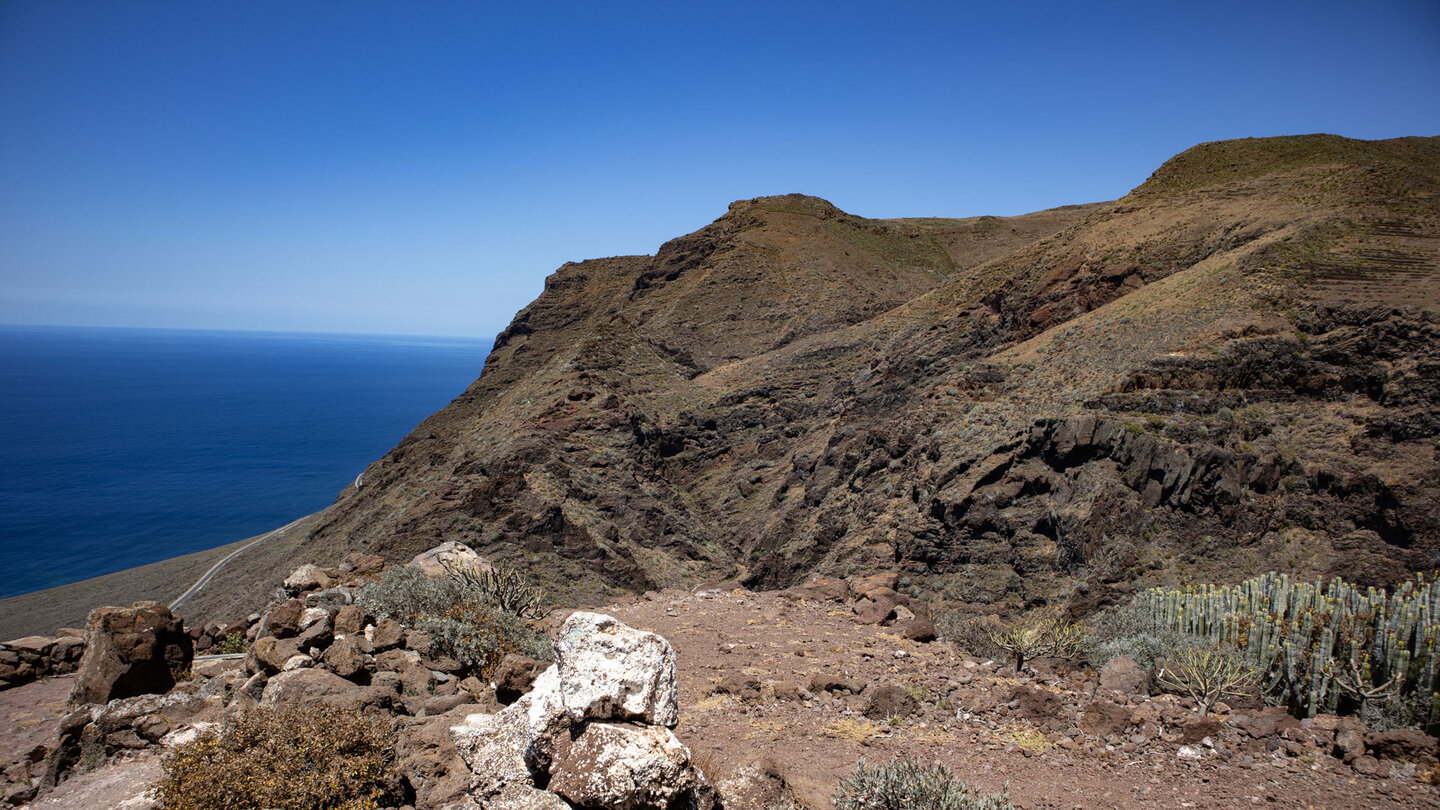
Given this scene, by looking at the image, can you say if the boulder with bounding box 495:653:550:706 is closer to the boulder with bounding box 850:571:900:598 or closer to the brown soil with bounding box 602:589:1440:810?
the brown soil with bounding box 602:589:1440:810

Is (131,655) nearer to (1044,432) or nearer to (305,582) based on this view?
(305,582)

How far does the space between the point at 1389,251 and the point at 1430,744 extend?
17111 millimetres

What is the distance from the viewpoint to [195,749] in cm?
511

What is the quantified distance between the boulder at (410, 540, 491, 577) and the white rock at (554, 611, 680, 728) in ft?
23.4

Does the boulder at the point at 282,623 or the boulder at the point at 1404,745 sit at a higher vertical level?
the boulder at the point at 282,623

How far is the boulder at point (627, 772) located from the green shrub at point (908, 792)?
138 centimetres

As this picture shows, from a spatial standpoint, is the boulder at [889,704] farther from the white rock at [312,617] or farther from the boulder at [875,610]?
the white rock at [312,617]

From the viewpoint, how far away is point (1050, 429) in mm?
15930

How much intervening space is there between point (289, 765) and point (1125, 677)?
25.7 feet

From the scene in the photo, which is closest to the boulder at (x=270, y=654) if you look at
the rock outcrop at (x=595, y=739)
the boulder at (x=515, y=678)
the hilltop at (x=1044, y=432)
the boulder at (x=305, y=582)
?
the boulder at (x=515, y=678)

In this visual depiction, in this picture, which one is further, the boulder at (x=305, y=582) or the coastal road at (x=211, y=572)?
the coastal road at (x=211, y=572)

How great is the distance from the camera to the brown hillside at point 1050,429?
510 inches

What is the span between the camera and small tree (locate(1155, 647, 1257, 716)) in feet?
21.9

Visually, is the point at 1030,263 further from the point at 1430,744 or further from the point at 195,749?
the point at 195,749
